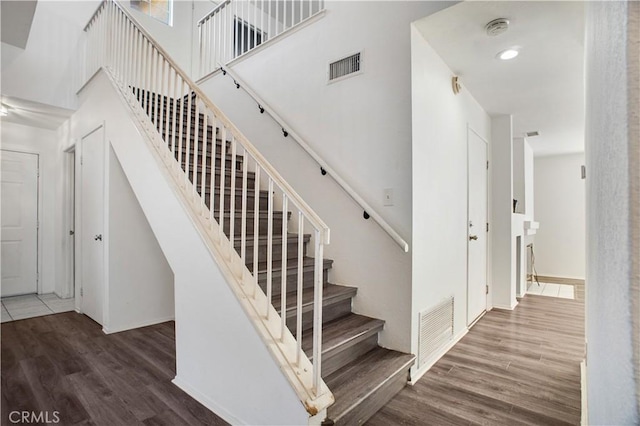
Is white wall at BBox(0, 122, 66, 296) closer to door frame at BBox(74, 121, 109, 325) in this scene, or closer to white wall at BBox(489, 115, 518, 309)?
door frame at BBox(74, 121, 109, 325)

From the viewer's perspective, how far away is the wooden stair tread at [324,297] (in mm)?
2093

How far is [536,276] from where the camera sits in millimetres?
6129

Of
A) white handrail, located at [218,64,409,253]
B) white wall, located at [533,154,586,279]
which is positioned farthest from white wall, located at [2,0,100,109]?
white wall, located at [533,154,586,279]

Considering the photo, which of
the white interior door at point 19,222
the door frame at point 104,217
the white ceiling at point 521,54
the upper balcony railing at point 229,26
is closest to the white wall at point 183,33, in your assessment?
the upper balcony railing at point 229,26

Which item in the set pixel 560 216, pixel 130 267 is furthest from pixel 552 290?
pixel 130 267

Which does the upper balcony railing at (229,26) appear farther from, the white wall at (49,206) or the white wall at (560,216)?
the white wall at (560,216)

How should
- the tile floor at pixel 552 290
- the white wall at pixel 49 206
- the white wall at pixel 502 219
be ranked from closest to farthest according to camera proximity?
1. the white wall at pixel 502 219
2. the white wall at pixel 49 206
3. the tile floor at pixel 552 290

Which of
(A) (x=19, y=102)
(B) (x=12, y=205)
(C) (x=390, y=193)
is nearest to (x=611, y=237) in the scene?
(C) (x=390, y=193)

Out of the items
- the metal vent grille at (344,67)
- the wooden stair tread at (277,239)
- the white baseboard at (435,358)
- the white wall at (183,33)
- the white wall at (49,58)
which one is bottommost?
the white baseboard at (435,358)

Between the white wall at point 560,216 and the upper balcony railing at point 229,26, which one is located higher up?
the upper balcony railing at point 229,26

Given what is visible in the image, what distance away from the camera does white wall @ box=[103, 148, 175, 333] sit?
3.13 metres

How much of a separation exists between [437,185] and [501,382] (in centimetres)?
153

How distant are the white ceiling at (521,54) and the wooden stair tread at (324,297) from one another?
6.84 feet

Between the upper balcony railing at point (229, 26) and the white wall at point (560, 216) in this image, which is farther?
the white wall at point (560, 216)
